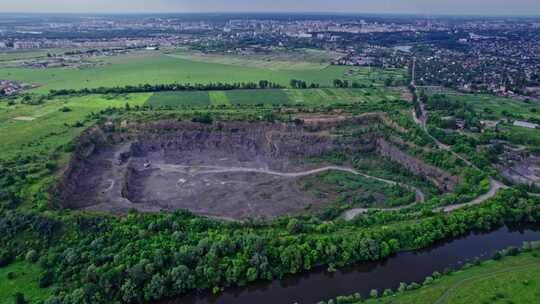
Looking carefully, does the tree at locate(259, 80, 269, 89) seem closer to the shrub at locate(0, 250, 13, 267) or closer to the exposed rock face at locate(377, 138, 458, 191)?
the exposed rock face at locate(377, 138, 458, 191)

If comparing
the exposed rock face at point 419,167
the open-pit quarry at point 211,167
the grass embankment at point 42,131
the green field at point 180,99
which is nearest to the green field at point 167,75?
the green field at point 180,99

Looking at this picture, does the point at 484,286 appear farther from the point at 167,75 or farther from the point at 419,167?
the point at 167,75

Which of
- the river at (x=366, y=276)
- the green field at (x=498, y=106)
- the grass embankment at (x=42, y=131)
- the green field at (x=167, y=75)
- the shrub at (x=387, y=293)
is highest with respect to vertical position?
the green field at (x=167, y=75)

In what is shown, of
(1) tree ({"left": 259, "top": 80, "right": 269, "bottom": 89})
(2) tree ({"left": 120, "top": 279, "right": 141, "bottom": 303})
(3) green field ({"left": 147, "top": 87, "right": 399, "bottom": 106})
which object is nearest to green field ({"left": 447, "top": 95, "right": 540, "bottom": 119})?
(3) green field ({"left": 147, "top": 87, "right": 399, "bottom": 106})

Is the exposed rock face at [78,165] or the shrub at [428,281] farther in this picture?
the exposed rock face at [78,165]

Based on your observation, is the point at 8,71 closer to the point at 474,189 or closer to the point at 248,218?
the point at 248,218

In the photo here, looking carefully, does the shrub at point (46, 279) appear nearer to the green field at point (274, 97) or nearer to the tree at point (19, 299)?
the tree at point (19, 299)

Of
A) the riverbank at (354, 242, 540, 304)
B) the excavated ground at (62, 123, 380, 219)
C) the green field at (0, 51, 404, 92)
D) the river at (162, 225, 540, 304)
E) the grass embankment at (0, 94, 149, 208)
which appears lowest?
the river at (162, 225, 540, 304)
